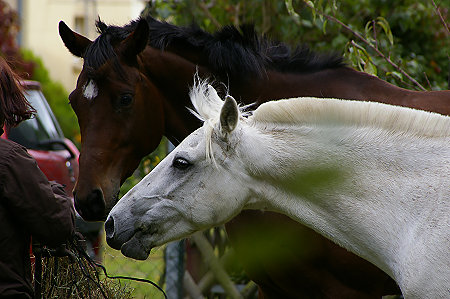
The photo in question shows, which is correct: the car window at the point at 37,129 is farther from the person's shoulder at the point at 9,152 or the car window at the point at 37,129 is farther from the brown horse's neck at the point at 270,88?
the person's shoulder at the point at 9,152

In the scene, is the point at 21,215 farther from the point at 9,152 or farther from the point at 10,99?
the point at 10,99

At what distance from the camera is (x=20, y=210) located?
2.53 m

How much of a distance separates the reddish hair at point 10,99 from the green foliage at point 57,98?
41.6 feet

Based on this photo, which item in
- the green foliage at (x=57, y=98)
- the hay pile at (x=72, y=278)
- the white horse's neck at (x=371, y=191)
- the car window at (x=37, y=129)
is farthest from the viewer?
the green foliage at (x=57, y=98)

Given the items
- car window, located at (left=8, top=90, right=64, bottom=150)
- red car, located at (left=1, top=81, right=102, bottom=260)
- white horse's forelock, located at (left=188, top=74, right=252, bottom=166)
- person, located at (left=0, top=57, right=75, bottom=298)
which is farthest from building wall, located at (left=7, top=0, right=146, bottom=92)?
person, located at (left=0, top=57, right=75, bottom=298)

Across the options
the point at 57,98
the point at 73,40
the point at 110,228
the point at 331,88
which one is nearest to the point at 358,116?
the point at 331,88

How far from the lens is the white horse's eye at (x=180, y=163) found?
270 cm

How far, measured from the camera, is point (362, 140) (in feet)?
8.50

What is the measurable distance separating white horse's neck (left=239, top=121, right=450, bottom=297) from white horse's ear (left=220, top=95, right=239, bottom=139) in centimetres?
8

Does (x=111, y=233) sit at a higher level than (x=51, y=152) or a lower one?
higher

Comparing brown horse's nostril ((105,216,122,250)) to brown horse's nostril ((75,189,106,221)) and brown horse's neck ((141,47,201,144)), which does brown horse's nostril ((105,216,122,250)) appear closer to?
brown horse's nostril ((75,189,106,221))

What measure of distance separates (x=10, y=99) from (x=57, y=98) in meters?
15.5

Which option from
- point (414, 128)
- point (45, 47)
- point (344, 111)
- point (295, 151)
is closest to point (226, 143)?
point (295, 151)

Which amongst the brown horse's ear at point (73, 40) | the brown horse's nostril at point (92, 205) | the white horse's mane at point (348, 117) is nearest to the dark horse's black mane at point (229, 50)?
the brown horse's ear at point (73, 40)
